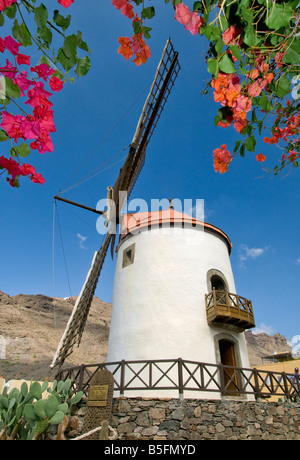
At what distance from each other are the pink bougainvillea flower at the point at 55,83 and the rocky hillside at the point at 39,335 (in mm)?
28641

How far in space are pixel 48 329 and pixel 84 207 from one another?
32.1 meters

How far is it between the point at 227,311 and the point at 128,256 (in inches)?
205

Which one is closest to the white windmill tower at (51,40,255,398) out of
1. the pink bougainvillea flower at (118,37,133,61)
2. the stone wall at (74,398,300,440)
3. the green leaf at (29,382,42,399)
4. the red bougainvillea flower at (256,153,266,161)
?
the stone wall at (74,398,300,440)

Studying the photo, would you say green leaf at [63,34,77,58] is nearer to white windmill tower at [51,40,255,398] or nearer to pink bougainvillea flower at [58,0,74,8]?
pink bougainvillea flower at [58,0,74,8]

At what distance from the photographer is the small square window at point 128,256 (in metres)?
12.8

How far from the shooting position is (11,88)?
1787 millimetres

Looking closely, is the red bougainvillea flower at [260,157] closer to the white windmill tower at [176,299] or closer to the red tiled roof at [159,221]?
the white windmill tower at [176,299]

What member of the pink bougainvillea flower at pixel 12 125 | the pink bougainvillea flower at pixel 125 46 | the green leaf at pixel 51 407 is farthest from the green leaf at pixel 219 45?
the green leaf at pixel 51 407

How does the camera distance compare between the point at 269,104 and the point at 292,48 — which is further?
A: the point at 269,104

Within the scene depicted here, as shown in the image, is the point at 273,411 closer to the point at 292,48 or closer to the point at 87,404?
the point at 87,404

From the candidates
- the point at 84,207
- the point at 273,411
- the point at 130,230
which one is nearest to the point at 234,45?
the point at 273,411

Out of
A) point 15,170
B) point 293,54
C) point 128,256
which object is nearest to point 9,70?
point 15,170

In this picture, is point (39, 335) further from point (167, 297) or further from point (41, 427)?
point (41, 427)

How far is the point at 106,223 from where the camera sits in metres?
16.0
